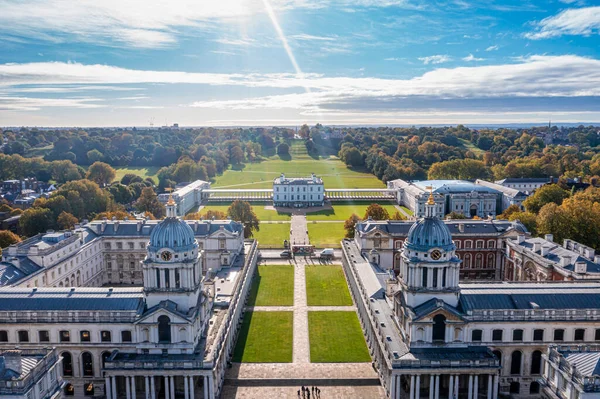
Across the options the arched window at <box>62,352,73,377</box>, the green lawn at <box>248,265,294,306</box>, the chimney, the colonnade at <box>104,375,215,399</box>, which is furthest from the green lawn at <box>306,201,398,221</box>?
the chimney

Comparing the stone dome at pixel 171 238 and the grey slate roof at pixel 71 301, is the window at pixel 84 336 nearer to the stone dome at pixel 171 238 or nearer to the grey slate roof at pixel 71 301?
the grey slate roof at pixel 71 301

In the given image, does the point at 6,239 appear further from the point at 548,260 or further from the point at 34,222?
the point at 548,260

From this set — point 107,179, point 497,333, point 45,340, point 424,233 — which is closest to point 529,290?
point 497,333

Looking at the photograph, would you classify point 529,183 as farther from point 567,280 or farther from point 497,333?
point 497,333

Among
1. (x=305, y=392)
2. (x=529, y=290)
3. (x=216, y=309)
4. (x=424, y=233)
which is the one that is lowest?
(x=305, y=392)

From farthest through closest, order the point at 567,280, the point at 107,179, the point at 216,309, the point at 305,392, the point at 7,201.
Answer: the point at 107,179, the point at 7,201, the point at 567,280, the point at 216,309, the point at 305,392

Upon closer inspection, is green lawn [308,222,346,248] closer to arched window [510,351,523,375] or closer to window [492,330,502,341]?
window [492,330,502,341]
